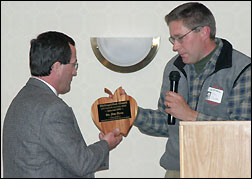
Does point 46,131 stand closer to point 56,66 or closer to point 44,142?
point 44,142

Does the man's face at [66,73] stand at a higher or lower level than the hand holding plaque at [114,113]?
higher

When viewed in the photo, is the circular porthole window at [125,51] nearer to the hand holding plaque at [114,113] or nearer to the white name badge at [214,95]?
the hand holding plaque at [114,113]

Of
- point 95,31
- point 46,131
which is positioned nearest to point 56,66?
point 46,131

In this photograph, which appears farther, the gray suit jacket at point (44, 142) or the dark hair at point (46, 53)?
the dark hair at point (46, 53)

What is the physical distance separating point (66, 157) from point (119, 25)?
56.4 inches

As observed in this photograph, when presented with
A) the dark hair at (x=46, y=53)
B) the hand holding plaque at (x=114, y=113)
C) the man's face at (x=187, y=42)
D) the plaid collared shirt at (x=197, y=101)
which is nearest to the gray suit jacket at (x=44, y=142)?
the dark hair at (x=46, y=53)

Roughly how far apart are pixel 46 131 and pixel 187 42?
1.05 metres

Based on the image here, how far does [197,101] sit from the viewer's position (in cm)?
244

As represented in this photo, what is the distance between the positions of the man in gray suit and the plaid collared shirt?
0.64 metres

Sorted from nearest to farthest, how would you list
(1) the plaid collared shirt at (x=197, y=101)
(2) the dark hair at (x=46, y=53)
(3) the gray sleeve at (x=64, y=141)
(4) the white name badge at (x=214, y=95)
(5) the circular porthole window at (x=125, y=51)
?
(3) the gray sleeve at (x=64, y=141)
(2) the dark hair at (x=46, y=53)
(1) the plaid collared shirt at (x=197, y=101)
(4) the white name badge at (x=214, y=95)
(5) the circular porthole window at (x=125, y=51)

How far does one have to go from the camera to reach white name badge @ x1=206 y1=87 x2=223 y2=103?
7.74 feet

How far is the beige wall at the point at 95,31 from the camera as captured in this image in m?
3.01

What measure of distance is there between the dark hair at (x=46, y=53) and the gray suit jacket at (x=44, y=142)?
13cm

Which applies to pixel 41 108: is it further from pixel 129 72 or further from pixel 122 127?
pixel 129 72
